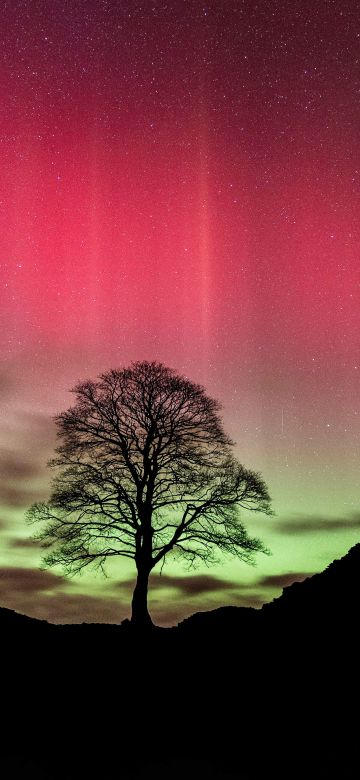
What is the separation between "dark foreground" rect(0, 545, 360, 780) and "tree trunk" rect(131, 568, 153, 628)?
77.6 inches

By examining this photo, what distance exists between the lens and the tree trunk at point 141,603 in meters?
22.8

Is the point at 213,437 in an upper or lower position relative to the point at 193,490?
upper

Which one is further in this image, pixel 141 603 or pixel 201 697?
pixel 141 603

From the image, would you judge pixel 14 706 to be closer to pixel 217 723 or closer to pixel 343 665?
pixel 217 723

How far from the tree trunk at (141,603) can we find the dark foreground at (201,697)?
1972mm

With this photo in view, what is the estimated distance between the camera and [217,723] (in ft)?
39.3

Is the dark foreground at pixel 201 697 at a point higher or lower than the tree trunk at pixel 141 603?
lower

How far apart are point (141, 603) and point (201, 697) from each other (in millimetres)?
9670

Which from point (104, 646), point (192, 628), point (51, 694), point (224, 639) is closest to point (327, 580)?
point (224, 639)

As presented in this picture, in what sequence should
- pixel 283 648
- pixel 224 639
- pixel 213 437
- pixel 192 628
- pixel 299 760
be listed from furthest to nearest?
pixel 213 437
pixel 192 628
pixel 224 639
pixel 283 648
pixel 299 760

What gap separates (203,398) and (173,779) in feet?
56.1

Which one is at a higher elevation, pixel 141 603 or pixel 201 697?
pixel 141 603

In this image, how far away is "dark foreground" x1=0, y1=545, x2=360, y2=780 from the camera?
985cm

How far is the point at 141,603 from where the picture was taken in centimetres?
2309
